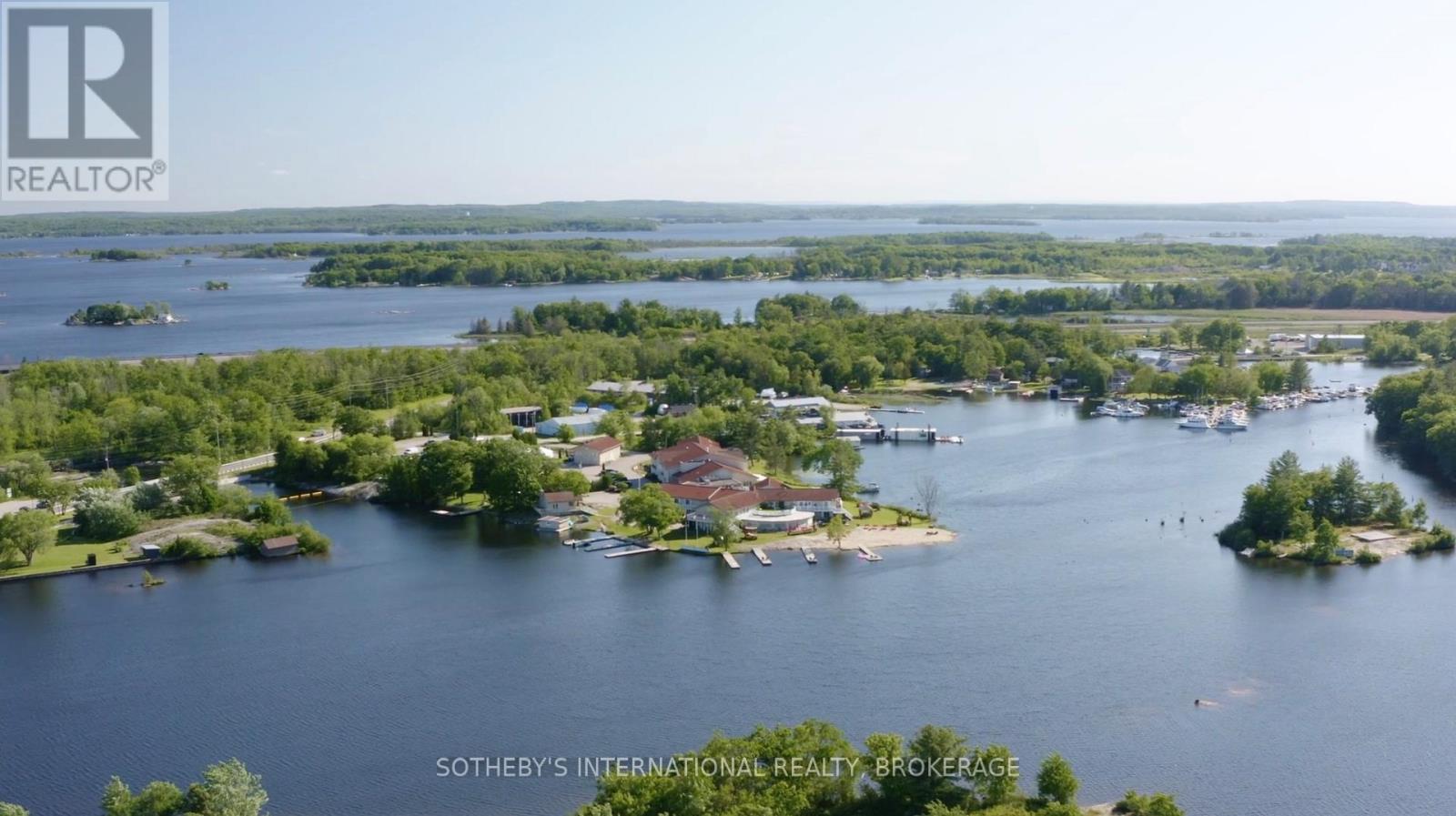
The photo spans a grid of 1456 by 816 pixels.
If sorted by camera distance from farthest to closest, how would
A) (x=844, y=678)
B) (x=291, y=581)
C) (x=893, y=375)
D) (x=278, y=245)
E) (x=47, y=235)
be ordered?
(x=47, y=235) < (x=278, y=245) < (x=893, y=375) < (x=291, y=581) < (x=844, y=678)

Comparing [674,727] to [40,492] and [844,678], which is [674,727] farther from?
[40,492]

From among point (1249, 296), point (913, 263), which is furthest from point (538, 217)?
point (1249, 296)

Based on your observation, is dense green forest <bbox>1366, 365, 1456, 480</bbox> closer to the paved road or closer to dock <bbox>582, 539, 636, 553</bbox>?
dock <bbox>582, 539, 636, 553</bbox>

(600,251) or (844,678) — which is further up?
(600,251)

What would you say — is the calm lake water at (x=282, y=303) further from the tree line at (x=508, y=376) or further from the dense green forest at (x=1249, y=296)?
the tree line at (x=508, y=376)

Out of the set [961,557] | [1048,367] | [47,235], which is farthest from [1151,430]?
[47,235]

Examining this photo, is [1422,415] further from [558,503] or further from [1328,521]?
[558,503]

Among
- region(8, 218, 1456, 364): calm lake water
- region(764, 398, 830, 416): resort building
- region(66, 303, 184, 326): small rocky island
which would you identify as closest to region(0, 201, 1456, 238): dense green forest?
region(8, 218, 1456, 364): calm lake water
